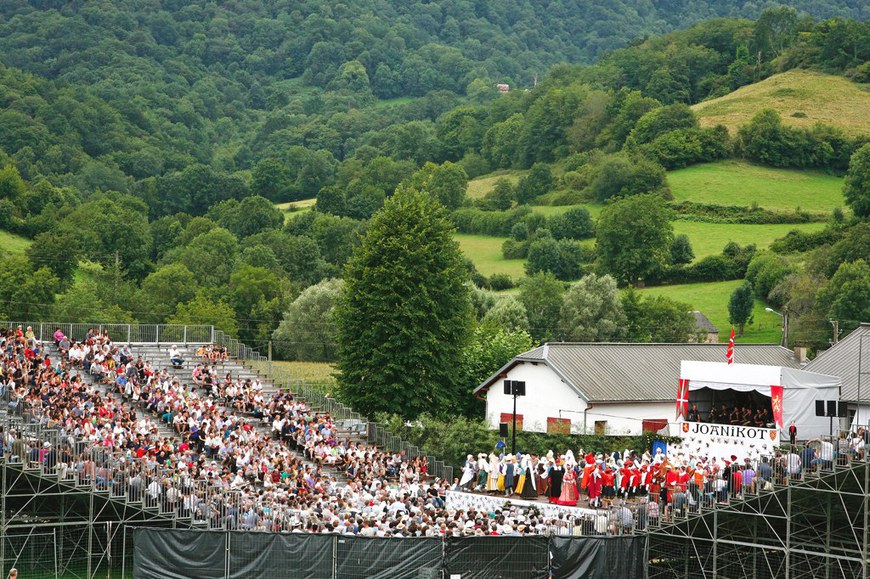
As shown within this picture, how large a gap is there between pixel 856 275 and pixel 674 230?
87.2 ft

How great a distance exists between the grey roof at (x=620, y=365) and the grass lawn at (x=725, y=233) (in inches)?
2149

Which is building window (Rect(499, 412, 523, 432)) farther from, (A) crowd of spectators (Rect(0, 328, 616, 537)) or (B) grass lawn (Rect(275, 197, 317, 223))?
(B) grass lawn (Rect(275, 197, 317, 223))

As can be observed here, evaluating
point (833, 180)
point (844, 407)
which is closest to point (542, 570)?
point (844, 407)

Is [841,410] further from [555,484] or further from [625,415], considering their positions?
[625,415]

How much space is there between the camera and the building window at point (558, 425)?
1948 inches

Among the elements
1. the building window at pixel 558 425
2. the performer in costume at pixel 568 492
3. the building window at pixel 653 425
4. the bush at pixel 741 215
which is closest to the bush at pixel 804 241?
the bush at pixel 741 215

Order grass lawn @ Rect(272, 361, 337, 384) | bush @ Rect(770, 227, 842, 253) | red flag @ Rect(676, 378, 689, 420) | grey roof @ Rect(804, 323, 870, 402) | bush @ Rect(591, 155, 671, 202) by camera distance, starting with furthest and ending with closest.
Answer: bush @ Rect(591, 155, 671, 202)
bush @ Rect(770, 227, 842, 253)
grass lawn @ Rect(272, 361, 337, 384)
grey roof @ Rect(804, 323, 870, 402)
red flag @ Rect(676, 378, 689, 420)

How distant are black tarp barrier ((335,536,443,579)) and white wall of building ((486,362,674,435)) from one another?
65.8 ft

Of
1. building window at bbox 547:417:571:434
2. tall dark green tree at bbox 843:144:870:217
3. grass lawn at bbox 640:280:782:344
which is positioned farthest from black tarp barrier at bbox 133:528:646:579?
tall dark green tree at bbox 843:144:870:217

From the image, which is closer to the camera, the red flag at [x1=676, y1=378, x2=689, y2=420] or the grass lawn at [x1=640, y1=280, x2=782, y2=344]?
the red flag at [x1=676, y1=378, x2=689, y2=420]

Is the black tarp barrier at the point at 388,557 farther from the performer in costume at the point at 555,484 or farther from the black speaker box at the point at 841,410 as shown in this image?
the black speaker box at the point at 841,410

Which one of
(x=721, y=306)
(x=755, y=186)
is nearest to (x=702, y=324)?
(x=721, y=306)

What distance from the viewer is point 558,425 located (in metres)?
49.8

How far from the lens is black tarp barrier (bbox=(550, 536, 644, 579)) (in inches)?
1228
